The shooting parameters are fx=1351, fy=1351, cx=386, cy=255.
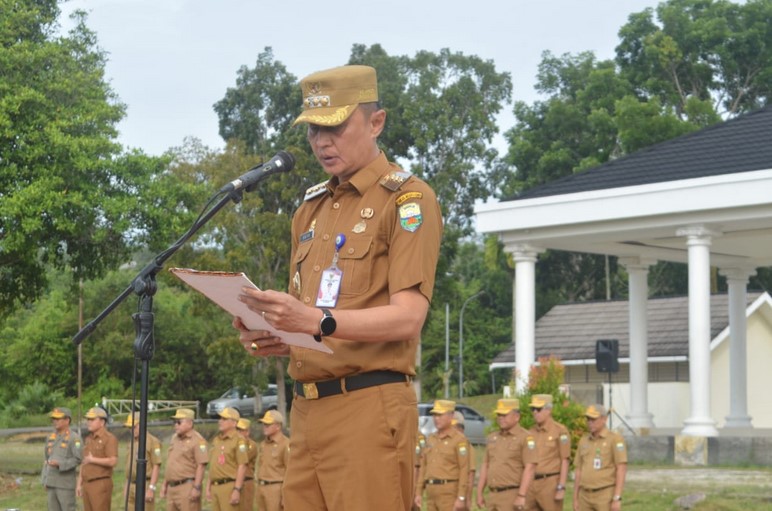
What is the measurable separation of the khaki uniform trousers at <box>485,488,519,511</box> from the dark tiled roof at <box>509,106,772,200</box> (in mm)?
9267

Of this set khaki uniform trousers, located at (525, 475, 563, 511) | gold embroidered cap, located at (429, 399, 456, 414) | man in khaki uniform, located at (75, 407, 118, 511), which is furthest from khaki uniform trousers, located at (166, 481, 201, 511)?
khaki uniform trousers, located at (525, 475, 563, 511)

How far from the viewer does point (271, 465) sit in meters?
17.9

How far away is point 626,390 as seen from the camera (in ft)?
124

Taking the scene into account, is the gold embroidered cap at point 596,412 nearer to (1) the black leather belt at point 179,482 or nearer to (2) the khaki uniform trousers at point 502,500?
(2) the khaki uniform trousers at point 502,500

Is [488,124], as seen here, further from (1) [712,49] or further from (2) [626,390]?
(2) [626,390]

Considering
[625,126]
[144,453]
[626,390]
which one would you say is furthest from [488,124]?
[144,453]

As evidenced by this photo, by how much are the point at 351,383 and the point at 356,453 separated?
0.20 metres

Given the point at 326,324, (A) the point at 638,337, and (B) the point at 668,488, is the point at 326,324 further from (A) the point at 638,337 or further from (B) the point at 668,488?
(A) the point at 638,337

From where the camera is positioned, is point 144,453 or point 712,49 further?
point 712,49

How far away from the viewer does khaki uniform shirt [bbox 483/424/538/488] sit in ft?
51.8

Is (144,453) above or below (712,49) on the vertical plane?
below

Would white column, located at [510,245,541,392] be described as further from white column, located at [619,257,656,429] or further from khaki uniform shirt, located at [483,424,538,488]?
khaki uniform shirt, located at [483,424,538,488]

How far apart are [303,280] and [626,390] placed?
3474 centimetres

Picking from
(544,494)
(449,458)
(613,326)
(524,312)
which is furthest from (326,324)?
(613,326)
